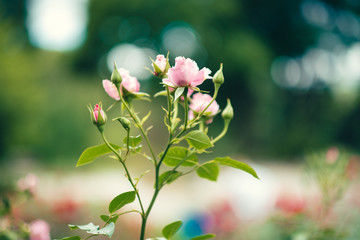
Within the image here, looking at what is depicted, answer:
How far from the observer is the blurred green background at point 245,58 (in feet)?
27.3

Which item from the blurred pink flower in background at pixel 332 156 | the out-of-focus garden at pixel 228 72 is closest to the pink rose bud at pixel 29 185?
the blurred pink flower in background at pixel 332 156

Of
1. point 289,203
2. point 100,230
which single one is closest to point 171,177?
point 100,230

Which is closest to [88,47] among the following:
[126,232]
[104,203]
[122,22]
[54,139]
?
[122,22]

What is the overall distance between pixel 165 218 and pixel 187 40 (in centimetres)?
615

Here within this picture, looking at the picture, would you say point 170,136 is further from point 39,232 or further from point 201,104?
point 39,232

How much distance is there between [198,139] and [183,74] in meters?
0.09

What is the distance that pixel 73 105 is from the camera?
764 centimetres

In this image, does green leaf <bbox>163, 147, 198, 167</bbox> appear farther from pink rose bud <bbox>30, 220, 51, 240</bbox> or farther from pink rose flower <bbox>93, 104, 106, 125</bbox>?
pink rose bud <bbox>30, 220, 51, 240</bbox>

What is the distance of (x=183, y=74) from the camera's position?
492 mm

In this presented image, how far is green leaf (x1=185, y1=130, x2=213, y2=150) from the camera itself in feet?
1.60

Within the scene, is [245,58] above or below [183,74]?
above

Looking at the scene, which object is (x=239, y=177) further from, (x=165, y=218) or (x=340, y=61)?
(x=340, y=61)

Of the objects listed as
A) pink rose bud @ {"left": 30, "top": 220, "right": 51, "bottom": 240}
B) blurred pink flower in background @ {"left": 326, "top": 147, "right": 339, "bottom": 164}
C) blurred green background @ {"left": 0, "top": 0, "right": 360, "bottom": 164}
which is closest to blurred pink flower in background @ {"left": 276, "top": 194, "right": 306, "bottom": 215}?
blurred pink flower in background @ {"left": 326, "top": 147, "right": 339, "bottom": 164}

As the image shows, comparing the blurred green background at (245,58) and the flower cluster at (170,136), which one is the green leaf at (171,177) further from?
the blurred green background at (245,58)
